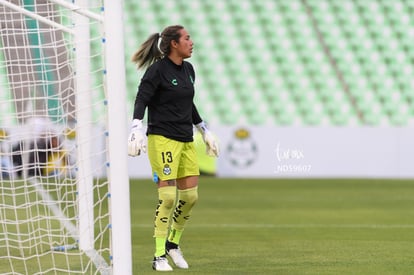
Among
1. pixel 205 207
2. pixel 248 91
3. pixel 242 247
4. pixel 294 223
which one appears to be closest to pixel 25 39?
pixel 242 247

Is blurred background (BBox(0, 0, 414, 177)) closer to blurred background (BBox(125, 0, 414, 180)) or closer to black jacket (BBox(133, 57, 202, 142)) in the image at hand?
blurred background (BBox(125, 0, 414, 180))

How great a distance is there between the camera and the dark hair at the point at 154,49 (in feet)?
25.7

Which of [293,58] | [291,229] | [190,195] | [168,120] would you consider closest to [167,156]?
[168,120]

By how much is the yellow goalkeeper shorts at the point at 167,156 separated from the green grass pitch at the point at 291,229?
78 centimetres

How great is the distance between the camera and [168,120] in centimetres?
777

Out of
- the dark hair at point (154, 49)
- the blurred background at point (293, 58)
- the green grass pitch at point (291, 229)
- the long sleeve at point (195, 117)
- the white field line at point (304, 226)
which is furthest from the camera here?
the blurred background at point (293, 58)

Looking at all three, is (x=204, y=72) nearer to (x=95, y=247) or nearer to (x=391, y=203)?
(x=391, y=203)

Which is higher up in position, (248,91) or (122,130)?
(122,130)

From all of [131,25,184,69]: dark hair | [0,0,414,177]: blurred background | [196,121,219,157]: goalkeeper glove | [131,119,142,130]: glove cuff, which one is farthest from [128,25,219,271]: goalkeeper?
[0,0,414,177]: blurred background

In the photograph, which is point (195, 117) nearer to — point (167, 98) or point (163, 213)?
point (167, 98)

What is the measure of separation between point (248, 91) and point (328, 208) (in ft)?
36.9

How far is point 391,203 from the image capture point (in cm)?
1523

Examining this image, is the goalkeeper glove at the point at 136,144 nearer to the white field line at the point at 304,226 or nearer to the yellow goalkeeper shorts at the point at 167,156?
the yellow goalkeeper shorts at the point at 167,156

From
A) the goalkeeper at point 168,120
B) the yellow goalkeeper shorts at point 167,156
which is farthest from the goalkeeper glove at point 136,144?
the yellow goalkeeper shorts at point 167,156
